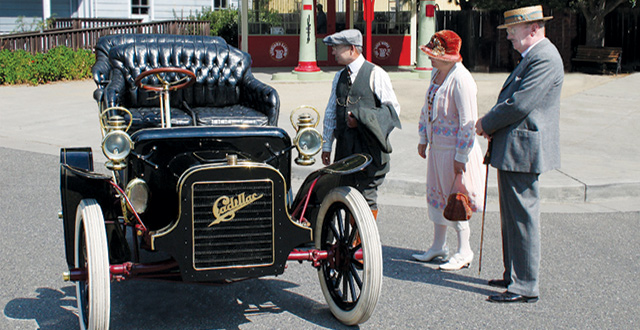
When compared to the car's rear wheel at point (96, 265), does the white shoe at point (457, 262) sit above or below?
below

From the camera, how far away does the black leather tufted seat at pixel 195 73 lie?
7.59 m

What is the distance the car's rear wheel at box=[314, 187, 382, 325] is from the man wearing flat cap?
76 centimetres

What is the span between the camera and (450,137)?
5051 millimetres

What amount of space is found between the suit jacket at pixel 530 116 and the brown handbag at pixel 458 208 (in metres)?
0.42

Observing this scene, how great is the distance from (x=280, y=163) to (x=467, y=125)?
1.30m

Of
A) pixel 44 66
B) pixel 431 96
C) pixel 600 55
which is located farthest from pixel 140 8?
pixel 431 96

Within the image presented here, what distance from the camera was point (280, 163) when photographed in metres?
4.69

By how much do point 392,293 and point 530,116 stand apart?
4.89ft

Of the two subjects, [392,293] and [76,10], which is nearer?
[392,293]

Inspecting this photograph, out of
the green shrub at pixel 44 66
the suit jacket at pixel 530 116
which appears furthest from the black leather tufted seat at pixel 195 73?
the green shrub at pixel 44 66

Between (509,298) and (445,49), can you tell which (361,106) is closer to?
(445,49)

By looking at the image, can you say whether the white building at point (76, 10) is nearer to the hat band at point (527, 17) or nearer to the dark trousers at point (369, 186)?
the dark trousers at point (369, 186)

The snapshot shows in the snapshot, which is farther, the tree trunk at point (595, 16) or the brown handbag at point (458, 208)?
the tree trunk at point (595, 16)

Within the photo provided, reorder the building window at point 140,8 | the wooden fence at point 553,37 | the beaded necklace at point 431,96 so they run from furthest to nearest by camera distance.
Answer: the building window at point 140,8
the wooden fence at point 553,37
the beaded necklace at point 431,96
